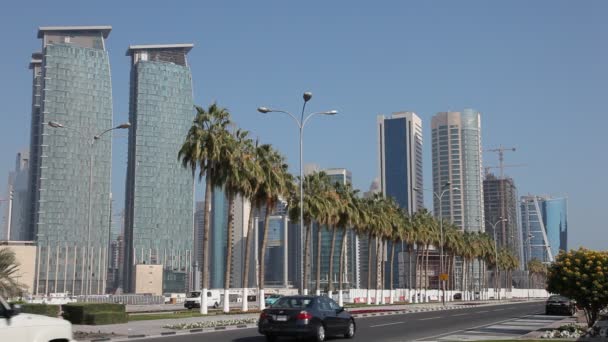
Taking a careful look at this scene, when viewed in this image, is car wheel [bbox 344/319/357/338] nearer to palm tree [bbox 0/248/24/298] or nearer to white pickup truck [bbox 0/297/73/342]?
white pickup truck [bbox 0/297/73/342]

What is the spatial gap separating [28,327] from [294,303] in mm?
12662

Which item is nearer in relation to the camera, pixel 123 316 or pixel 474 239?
pixel 123 316

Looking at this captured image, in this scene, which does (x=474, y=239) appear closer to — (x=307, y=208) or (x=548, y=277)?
(x=307, y=208)

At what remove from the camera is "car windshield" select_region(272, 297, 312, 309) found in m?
24.3

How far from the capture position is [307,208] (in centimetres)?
6756

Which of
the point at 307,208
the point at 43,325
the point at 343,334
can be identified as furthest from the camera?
the point at 307,208

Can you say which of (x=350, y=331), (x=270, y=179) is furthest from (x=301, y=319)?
(x=270, y=179)

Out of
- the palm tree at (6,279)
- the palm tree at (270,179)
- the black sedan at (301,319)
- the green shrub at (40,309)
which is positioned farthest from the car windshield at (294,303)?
the palm tree at (270,179)

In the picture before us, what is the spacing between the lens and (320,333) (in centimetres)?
2405

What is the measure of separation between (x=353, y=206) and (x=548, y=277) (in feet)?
163

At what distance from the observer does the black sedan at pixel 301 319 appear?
23.6 metres

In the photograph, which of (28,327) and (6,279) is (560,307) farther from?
(28,327)

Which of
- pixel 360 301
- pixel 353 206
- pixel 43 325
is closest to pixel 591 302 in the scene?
pixel 43 325

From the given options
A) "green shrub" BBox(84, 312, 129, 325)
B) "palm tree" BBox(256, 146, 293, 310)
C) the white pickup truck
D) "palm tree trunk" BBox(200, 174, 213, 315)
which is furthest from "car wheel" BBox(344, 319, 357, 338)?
"palm tree" BBox(256, 146, 293, 310)
